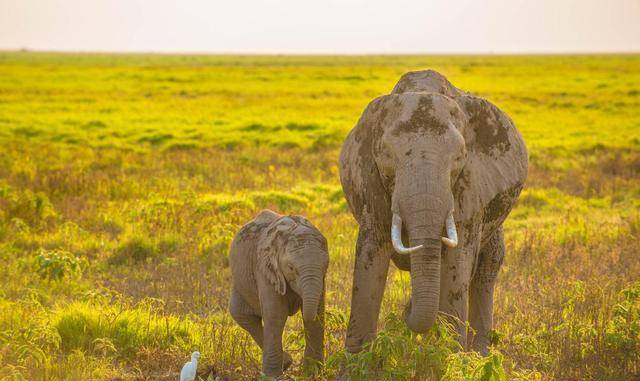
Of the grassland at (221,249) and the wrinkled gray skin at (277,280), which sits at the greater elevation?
the wrinkled gray skin at (277,280)

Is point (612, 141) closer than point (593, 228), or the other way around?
point (593, 228)

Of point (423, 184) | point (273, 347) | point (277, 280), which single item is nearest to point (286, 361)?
point (273, 347)

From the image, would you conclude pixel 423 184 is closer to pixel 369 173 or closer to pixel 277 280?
pixel 369 173

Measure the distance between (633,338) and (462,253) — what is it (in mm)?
2393

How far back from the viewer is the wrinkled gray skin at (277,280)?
6.32 metres

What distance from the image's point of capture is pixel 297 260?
632 centimetres

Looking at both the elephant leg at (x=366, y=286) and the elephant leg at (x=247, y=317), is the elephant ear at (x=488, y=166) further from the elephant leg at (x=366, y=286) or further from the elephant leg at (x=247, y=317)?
the elephant leg at (x=247, y=317)

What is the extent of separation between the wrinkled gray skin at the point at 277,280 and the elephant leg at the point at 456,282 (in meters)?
0.93

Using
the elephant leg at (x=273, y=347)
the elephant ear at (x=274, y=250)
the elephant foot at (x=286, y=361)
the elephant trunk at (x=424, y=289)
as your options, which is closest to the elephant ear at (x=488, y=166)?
the elephant trunk at (x=424, y=289)

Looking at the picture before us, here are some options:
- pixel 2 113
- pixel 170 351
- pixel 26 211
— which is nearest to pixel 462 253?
pixel 170 351

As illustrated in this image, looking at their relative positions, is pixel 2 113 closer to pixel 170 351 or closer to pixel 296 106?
pixel 296 106

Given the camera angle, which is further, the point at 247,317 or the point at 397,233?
the point at 247,317

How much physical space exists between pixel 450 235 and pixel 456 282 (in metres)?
0.81

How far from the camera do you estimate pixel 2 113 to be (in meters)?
32.1
